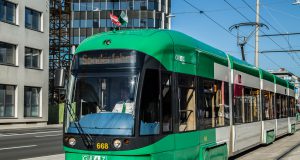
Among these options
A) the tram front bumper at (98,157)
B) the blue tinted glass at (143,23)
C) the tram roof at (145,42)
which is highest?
the blue tinted glass at (143,23)

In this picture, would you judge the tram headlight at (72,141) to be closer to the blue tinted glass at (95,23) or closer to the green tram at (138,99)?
the green tram at (138,99)

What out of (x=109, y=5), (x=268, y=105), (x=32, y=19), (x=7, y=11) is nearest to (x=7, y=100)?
(x=7, y=11)

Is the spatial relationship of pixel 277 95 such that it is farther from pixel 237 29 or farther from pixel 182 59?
pixel 182 59

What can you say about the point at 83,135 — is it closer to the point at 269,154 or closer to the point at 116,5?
the point at 269,154

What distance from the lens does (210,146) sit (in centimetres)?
1059

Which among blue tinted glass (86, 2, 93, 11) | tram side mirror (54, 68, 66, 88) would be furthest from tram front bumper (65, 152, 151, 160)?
blue tinted glass (86, 2, 93, 11)

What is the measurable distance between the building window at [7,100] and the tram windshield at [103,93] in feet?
93.2

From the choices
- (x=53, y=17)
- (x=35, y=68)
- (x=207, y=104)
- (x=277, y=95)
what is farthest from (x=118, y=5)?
(x=207, y=104)

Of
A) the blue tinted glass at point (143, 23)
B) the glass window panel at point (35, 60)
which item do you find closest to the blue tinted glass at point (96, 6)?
the blue tinted glass at point (143, 23)

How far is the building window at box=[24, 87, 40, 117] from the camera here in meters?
38.5

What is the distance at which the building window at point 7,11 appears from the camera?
35.8 metres

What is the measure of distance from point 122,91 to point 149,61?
2.37 ft

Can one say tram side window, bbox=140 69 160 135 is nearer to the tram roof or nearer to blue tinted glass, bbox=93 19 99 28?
the tram roof

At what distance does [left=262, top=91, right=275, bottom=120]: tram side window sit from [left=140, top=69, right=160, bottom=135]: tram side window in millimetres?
9888
